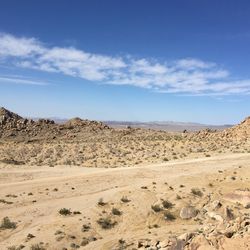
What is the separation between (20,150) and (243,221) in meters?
52.6

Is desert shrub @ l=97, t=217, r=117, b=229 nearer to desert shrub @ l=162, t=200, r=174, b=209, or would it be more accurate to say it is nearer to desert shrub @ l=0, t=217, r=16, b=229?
desert shrub @ l=162, t=200, r=174, b=209

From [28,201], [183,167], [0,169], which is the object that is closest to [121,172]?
[183,167]

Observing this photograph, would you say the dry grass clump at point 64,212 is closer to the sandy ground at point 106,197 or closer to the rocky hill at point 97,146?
the sandy ground at point 106,197

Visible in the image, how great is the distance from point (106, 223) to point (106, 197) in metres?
4.99

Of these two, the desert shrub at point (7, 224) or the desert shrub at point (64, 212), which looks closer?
the desert shrub at point (7, 224)

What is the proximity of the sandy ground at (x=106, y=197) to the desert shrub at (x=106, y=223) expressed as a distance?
269 mm

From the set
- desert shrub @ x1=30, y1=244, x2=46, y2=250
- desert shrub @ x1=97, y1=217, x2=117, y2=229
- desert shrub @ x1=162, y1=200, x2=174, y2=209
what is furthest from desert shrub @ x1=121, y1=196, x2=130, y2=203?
desert shrub @ x1=30, y1=244, x2=46, y2=250

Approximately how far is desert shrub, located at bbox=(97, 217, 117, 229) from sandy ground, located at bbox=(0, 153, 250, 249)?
269 millimetres

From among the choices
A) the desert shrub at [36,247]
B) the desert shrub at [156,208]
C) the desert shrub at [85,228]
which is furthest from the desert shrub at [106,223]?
the desert shrub at [36,247]

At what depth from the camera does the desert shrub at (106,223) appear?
27.9 meters

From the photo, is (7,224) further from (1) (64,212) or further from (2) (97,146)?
(2) (97,146)

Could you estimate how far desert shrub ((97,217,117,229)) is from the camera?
27.9m

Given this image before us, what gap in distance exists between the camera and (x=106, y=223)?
28188mm

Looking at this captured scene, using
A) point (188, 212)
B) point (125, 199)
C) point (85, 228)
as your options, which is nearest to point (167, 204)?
point (188, 212)
